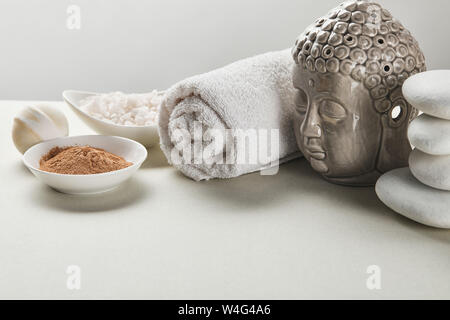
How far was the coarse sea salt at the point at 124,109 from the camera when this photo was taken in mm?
831

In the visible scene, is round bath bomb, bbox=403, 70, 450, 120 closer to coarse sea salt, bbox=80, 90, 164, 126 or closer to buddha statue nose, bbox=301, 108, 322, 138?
buddha statue nose, bbox=301, 108, 322, 138

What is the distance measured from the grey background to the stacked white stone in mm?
975

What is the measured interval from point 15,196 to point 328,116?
44cm

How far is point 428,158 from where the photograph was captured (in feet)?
1.96

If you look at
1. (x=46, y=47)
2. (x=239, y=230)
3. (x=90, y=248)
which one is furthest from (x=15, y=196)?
(x=46, y=47)

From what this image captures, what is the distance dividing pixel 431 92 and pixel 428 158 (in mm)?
81

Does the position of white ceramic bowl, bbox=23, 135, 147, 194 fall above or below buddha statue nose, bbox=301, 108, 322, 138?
below

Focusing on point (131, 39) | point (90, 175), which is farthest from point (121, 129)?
point (131, 39)

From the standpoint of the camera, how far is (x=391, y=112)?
25.9 inches

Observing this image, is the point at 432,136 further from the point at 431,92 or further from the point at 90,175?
the point at 90,175

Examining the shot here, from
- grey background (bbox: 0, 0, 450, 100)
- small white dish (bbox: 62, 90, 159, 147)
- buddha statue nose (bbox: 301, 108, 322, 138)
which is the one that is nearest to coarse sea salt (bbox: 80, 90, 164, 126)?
small white dish (bbox: 62, 90, 159, 147)

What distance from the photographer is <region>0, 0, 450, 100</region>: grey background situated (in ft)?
5.17

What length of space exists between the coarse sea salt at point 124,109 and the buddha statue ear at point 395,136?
368 millimetres

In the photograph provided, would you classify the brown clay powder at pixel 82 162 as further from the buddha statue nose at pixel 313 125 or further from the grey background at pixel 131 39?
the grey background at pixel 131 39
